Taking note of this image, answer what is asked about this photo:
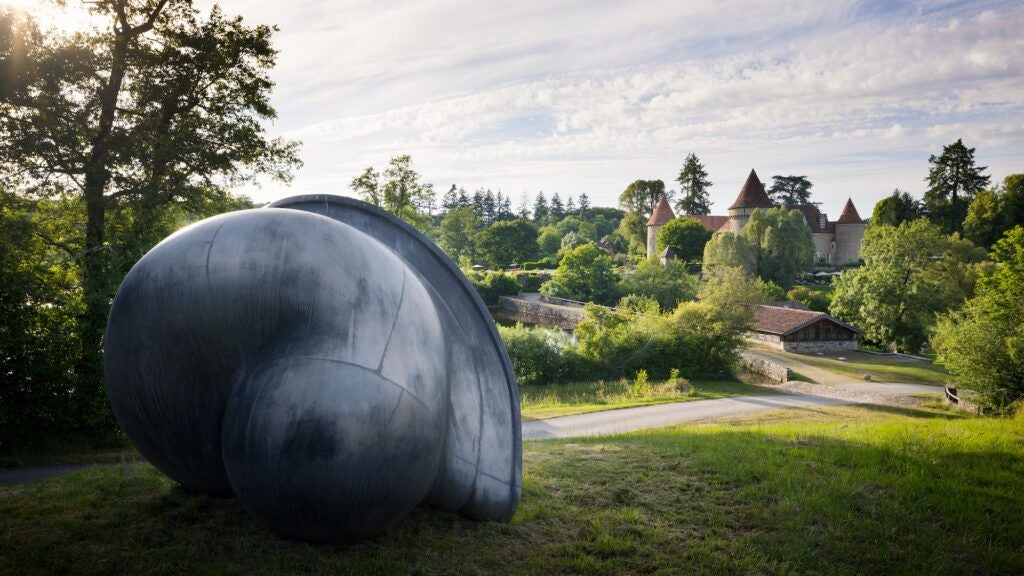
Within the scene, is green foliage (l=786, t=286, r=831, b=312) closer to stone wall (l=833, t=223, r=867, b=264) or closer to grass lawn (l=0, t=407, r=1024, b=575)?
stone wall (l=833, t=223, r=867, b=264)

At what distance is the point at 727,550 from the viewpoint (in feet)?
20.3

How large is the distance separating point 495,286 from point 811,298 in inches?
1207

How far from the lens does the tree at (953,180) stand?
66.3 metres

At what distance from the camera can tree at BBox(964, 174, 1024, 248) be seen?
58219mm

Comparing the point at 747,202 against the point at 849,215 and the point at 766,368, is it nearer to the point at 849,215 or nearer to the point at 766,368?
the point at 849,215

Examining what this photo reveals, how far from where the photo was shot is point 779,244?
2255 inches

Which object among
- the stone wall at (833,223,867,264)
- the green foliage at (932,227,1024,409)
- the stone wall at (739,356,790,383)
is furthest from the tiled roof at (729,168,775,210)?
the green foliage at (932,227,1024,409)

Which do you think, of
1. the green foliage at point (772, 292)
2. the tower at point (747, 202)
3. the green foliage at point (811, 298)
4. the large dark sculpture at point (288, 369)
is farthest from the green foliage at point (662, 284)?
the large dark sculpture at point (288, 369)

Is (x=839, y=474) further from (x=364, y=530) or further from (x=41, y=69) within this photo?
(x=41, y=69)

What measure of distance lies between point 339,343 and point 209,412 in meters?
1.61

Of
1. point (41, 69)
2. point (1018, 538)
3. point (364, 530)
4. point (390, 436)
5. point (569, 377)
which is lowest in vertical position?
point (569, 377)

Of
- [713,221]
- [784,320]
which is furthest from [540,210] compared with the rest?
[784,320]

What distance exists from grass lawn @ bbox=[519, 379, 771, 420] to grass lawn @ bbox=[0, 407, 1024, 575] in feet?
39.4

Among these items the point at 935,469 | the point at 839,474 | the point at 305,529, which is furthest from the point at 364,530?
the point at 935,469
